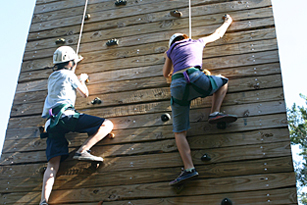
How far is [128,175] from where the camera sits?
3.74 meters

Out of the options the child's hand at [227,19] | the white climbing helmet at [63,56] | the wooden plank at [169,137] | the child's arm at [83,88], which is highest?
the child's hand at [227,19]

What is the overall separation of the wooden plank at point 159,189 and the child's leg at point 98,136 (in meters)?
0.43

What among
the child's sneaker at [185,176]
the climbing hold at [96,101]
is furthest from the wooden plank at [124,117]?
the child's sneaker at [185,176]

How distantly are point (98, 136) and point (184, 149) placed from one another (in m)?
0.95

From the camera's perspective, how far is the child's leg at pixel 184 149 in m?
3.47

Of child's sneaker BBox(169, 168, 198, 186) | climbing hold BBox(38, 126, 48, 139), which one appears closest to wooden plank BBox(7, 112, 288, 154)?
climbing hold BBox(38, 126, 48, 139)

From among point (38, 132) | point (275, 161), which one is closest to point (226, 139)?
point (275, 161)

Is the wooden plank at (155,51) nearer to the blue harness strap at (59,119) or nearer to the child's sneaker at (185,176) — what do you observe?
the blue harness strap at (59,119)

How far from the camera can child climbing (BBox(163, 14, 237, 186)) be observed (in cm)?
352

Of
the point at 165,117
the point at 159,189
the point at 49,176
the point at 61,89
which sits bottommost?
the point at 159,189

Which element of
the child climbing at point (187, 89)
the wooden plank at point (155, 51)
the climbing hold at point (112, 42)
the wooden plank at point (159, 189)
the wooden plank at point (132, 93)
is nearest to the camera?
the wooden plank at point (159, 189)

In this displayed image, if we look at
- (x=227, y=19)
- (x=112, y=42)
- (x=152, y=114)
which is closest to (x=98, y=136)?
(x=152, y=114)

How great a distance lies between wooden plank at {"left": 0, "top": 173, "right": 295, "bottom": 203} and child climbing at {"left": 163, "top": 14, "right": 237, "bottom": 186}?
0.50 ft

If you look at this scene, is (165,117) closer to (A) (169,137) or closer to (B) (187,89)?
(A) (169,137)
